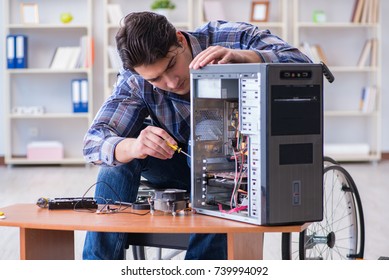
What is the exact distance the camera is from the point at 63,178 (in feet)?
20.8

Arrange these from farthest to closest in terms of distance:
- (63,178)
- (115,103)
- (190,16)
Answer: (190,16), (63,178), (115,103)

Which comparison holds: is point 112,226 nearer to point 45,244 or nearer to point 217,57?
point 45,244

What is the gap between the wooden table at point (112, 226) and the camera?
6.11ft

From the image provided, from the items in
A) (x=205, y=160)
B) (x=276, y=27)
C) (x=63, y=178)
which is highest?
(x=276, y=27)

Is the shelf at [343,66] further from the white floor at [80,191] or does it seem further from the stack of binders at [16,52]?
the stack of binders at [16,52]

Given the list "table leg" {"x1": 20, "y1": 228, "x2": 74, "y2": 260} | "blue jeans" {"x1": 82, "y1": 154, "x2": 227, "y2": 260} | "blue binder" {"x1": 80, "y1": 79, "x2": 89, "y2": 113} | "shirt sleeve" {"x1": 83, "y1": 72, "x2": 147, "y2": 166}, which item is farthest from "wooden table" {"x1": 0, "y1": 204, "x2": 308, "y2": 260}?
"blue binder" {"x1": 80, "y1": 79, "x2": 89, "y2": 113}

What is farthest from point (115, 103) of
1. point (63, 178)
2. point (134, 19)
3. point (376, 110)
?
point (376, 110)

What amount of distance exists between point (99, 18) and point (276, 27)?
1612 mm

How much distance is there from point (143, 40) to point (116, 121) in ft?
1.29

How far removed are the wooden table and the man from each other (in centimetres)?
13

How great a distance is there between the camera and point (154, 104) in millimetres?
2461

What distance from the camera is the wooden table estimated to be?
186 centimetres

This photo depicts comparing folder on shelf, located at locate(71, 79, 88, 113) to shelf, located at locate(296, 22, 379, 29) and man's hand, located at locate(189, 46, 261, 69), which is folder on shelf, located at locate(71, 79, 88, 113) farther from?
man's hand, located at locate(189, 46, 261, 69)
